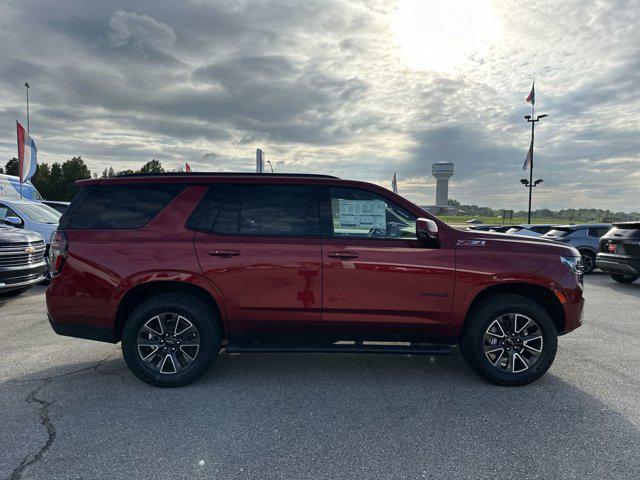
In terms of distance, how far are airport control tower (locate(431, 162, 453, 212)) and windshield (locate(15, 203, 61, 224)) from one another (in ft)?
346

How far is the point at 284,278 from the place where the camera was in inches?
148

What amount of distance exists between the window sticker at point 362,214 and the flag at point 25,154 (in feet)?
50.3

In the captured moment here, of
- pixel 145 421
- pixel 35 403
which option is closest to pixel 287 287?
pixel 145 421

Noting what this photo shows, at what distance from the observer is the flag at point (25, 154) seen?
49.5 feet

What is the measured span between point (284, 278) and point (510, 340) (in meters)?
2.22

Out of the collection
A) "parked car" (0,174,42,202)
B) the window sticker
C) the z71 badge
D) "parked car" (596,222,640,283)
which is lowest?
"parked car" (596,222,640,283)

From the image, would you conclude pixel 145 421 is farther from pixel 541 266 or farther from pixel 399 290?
pixel 541 266

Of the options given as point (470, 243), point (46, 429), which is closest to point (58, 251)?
point (46, 429)

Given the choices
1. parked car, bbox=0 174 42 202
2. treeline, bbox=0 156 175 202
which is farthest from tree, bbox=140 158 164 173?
parked car, bbox=0 174 42 202

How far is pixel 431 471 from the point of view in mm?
2572

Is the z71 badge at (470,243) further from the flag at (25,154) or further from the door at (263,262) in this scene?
the flag at (25,154)

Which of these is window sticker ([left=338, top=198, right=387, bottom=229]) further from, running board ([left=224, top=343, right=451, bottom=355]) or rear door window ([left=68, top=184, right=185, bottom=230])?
rear door window ([left=68, top=184, right=185, bottom=230])

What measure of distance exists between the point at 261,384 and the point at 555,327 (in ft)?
9.52

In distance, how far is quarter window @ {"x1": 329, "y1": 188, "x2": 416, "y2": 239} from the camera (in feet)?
12.7
